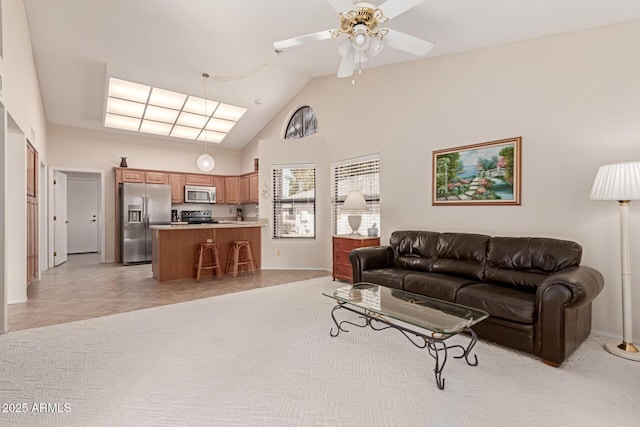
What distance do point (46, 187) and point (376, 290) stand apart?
22.8ft

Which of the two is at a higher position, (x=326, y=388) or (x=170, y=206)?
(x=170, y=206)

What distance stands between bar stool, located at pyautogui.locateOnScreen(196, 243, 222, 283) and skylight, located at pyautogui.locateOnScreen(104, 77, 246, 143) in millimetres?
3036

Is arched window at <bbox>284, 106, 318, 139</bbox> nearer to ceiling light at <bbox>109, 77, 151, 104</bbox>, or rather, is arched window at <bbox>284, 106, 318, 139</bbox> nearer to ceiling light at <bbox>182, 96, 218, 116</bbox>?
ceiling light at <bbox>182, 96, 218, 116</bbox>

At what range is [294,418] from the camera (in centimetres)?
171

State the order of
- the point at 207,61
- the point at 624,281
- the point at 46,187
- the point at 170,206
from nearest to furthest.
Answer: the point at 624,281, the point at 207,61, the point at 46,187, the point at 170,206

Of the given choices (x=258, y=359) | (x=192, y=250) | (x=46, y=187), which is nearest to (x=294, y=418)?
(x=258, y=359)

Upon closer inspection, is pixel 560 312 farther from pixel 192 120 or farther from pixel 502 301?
pixel 192 120

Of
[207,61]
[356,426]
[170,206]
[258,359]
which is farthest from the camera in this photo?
[170,206]

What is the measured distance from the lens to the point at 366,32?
258 cm

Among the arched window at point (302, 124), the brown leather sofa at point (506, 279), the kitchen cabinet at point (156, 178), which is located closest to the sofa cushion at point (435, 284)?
the brown leather sofa at point (506, 279)

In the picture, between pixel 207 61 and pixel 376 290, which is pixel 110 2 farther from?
pixel 376 290

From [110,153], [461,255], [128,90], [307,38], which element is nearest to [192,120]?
[128,90]

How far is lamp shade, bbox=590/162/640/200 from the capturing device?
2.36 m

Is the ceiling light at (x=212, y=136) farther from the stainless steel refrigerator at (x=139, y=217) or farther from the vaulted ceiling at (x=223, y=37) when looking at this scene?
the stainless steel refrigerator at (x=139, y=217)
